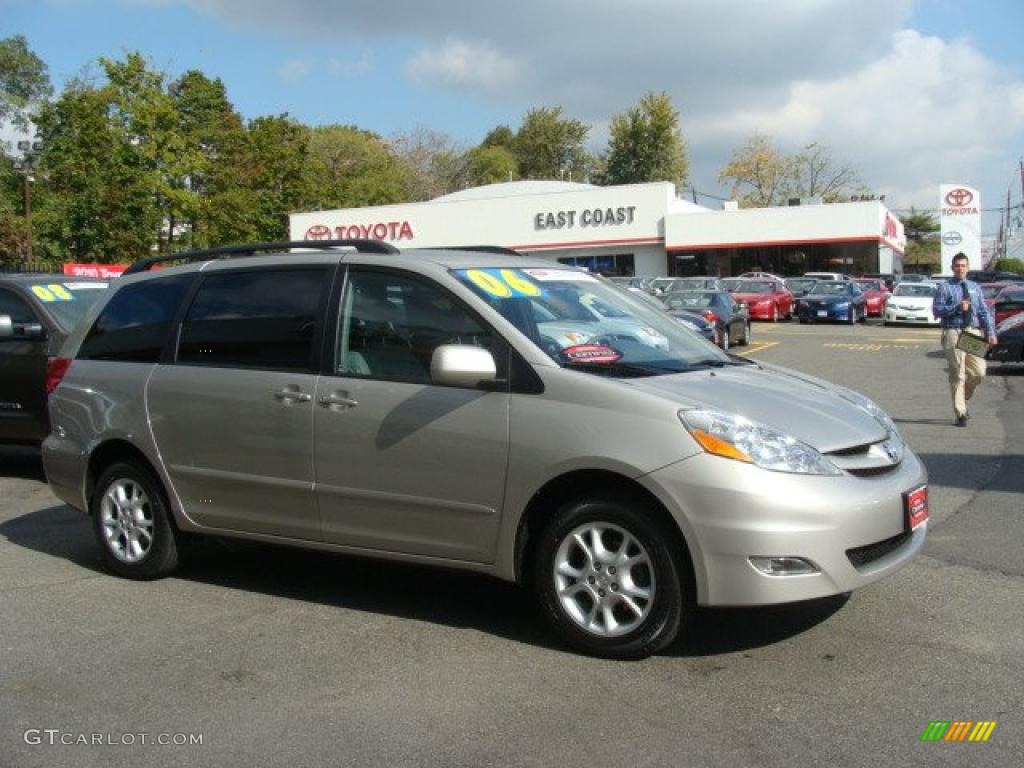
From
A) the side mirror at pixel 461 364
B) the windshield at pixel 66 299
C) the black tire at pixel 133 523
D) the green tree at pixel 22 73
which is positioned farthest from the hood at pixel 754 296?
the green tree at pixel 22 73

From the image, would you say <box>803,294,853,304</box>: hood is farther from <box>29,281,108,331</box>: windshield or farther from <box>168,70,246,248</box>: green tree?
<box>29,281,108,331</box>: windshield

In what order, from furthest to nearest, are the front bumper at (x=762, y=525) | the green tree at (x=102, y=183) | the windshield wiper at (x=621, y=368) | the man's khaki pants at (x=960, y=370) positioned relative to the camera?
the green tree at (x=102, y=183)
the man's khaki pants at (x=960, y=370)
the windshield wiper at (x=621, y=368)
the front bumper at (x=762, y=525)

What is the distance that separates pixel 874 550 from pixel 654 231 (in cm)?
4731

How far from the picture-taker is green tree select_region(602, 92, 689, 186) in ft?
269

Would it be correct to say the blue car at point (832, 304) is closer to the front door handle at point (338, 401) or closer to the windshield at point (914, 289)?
the windshield at point (914, 289)

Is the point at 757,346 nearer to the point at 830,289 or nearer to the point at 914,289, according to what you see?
the point at 830,289

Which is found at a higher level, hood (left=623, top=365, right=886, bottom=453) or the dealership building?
the dealership building

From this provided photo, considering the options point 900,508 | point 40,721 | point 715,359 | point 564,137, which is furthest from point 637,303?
point 564,137

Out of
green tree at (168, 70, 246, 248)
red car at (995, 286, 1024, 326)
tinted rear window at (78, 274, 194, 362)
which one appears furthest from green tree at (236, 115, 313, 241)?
tinted rear window at (78, 274, 194, 362)

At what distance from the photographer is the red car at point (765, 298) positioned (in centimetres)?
3522

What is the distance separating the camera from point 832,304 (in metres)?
34.1

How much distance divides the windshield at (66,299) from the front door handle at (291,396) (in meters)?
4.62

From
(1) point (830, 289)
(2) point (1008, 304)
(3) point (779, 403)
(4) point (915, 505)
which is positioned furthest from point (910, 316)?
(3) point (779, 403)

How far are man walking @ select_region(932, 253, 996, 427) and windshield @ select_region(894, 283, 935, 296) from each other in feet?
78.2
